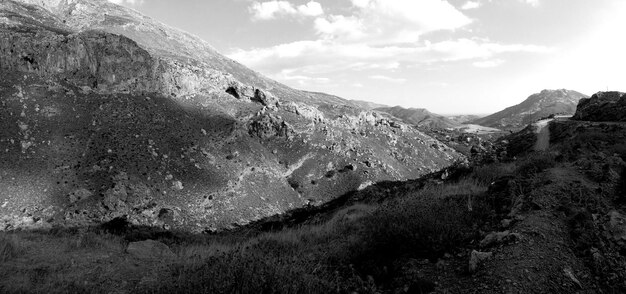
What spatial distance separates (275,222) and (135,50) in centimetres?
2995

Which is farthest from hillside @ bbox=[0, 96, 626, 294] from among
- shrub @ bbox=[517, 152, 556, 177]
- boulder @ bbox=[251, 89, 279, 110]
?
boulder @ bbox=[251, 89, 279, 110]

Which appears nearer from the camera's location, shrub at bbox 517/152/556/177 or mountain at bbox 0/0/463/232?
shrub at bbox 517/152/556/177

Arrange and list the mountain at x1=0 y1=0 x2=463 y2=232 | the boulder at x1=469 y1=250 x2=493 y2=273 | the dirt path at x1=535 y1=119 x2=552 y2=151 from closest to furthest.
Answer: the boulder at x1=469 y1=250 x2=493 y2=273, the dirt path at x1=535 y1=119 x2=552 y2=151, the mountain at x1=0 y1=0 x2=463 y2=232

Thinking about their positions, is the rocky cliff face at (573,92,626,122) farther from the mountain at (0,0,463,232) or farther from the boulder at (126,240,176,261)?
the boulder at (126,240,176,261)

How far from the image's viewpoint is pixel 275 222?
3269 cm

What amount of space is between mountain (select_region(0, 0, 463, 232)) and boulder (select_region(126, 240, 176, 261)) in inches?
829

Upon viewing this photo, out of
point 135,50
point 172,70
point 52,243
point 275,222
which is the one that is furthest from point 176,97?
point 52,243

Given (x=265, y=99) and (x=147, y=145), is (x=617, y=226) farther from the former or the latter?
(x=265, y=99)

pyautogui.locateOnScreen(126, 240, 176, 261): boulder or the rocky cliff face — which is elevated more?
the rocky cliff face

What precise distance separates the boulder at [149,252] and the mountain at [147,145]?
69.1 feet

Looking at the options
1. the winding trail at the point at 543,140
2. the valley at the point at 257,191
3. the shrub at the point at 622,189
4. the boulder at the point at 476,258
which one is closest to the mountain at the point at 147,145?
the valley at the point at 257,191

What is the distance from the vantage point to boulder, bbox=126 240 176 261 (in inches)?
315

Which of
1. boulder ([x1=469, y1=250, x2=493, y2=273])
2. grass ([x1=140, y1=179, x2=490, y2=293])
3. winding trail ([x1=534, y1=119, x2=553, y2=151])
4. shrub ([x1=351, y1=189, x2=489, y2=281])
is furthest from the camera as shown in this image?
winding trail ([x1=534, y1=119, x2=553, y2=151])

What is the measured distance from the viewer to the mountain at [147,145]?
29219 mm
